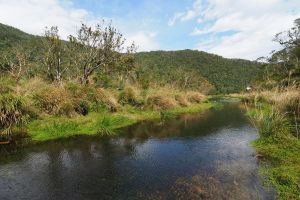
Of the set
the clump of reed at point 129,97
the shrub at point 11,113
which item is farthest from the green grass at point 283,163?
the clump of reed at point 129,97

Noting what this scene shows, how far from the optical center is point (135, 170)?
8.95 metres

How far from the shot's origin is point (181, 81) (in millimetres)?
67500

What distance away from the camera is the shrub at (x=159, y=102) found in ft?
76.5

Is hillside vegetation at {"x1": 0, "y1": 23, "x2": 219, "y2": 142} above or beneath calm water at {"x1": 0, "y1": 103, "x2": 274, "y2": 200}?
above

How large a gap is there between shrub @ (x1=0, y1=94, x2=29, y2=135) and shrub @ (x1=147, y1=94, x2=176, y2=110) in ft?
38.3

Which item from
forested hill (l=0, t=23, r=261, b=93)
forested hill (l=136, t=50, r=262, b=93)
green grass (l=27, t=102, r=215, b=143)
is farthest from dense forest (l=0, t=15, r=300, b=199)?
forested hill (l=136, t=50, r=262, b=93)

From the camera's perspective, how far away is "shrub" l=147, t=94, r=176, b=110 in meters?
23.3

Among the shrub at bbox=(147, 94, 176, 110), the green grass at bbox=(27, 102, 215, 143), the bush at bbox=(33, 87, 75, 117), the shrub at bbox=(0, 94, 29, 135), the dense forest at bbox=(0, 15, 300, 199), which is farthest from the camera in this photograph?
the shrub at bbox=(147, 94, 176, 110)

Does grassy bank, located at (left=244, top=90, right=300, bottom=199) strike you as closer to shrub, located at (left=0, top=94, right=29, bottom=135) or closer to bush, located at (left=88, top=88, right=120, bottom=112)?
bush, located at (left=88, top=88, right=120, bottom=112)

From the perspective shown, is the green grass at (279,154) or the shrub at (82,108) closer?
Result: the green grass at (279,154)

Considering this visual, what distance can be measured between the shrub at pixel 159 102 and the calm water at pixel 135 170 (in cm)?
924

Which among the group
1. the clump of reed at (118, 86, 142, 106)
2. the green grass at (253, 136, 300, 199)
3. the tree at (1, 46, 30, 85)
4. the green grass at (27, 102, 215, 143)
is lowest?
the green grass at (253, 136, 300, 199)

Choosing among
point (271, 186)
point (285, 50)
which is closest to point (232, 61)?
point (285, 50)

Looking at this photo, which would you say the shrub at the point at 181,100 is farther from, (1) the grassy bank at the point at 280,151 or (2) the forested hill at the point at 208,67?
(2) the forested hill at the point at 208,67
